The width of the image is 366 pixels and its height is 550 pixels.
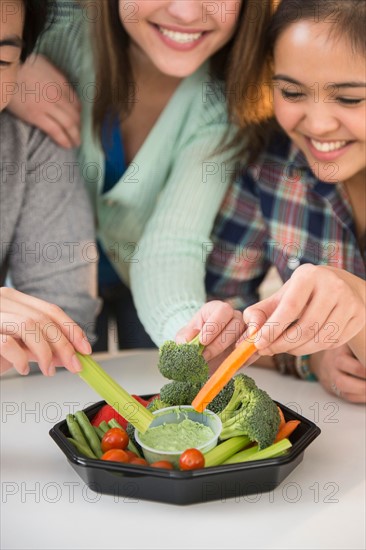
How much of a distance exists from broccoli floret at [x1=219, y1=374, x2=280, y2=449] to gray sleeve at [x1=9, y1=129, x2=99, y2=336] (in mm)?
625

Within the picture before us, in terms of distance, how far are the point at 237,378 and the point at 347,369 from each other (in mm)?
342

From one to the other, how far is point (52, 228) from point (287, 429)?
2.53 ft

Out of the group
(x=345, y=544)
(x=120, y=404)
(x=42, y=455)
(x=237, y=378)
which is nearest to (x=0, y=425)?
(x=42, y=455)

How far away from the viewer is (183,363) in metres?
1.23

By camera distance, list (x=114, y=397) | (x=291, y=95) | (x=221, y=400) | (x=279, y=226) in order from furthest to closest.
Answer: (x=279, y=226)
(x=291, y=95)
(x=221, y=400)
(x=114, y=397)

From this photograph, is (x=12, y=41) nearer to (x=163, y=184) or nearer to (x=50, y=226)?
(x=50, y=226)

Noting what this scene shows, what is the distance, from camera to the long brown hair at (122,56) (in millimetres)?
1664

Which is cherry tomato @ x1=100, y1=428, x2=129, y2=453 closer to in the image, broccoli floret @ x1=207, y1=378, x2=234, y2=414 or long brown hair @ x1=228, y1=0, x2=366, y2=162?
broccoli floret @ x1=207, y1=378, x2=234, y2=414

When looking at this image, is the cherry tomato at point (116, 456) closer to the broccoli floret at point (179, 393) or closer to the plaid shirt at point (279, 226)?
the broccoli floret at point (179, 393)

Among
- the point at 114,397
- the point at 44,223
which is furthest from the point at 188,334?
the point at 44,223

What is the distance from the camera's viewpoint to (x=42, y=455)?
126cm

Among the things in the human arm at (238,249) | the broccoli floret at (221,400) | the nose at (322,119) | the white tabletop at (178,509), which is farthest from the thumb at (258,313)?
the human arm at (238,249)

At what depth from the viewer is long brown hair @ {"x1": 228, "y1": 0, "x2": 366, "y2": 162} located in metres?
1.50

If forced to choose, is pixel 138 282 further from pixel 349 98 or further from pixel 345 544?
pixel 345 544
